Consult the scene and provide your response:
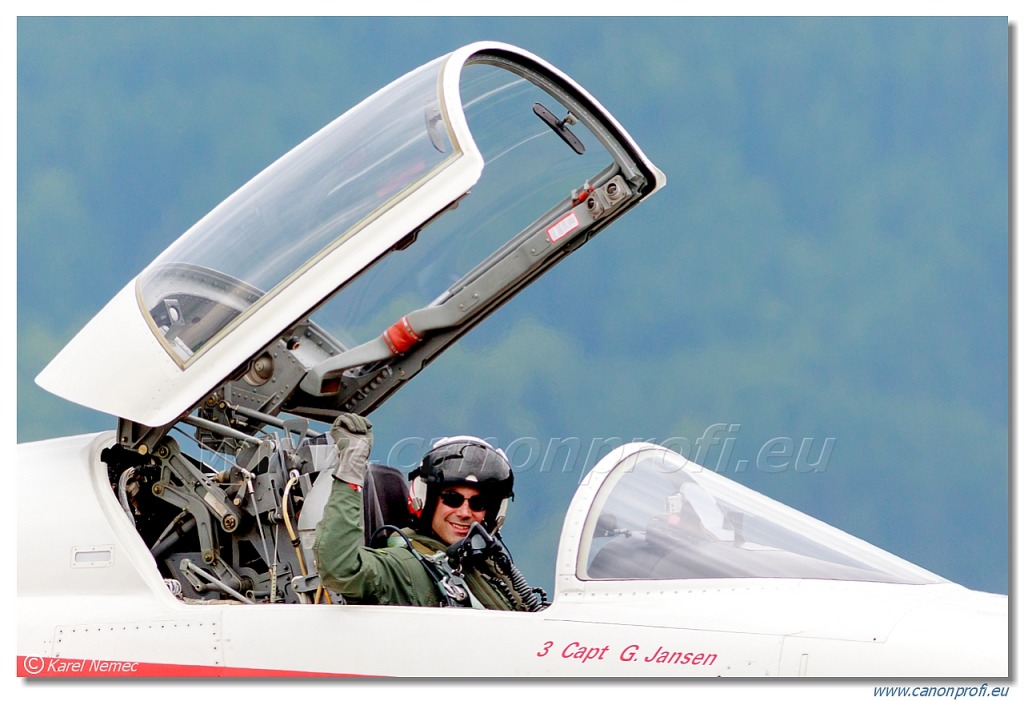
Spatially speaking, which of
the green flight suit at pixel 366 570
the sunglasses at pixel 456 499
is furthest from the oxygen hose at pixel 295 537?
the sunglasses at pixel 456 499

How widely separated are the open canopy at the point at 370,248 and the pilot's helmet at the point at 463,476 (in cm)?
62

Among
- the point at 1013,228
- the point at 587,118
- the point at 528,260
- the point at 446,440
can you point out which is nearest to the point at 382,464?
the point at 446,440

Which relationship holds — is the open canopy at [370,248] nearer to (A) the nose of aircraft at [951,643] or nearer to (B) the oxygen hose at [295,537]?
(B) the oxygen hose at [295,537]

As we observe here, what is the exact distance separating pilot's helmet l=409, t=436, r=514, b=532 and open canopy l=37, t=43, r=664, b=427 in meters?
0.62

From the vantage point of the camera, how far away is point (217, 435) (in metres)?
4.23

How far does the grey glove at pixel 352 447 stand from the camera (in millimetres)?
3529

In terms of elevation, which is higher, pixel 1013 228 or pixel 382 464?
pixel 1013 228

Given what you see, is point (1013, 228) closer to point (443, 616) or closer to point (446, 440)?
point (446, 440)

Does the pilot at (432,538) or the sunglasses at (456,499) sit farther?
the sunglasses at (456,499)

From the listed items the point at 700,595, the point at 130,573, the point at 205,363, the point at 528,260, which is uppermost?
the point at 528,260

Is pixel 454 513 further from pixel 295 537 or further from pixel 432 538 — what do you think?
pixel 295 537

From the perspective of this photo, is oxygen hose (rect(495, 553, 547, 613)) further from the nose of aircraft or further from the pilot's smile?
the nose of aircraft

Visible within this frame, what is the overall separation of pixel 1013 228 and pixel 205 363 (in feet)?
9.34

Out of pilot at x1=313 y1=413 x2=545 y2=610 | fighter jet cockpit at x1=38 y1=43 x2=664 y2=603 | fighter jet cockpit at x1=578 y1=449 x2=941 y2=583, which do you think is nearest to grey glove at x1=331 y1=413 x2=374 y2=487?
pilot at x1=313 y1=413 x2=545 y2=610
